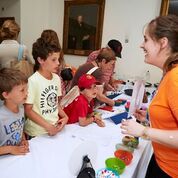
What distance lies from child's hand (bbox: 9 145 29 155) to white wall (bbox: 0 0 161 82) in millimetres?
2738

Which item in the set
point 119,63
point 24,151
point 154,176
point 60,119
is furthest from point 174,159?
point 119,63

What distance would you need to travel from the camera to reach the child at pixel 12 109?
115cm

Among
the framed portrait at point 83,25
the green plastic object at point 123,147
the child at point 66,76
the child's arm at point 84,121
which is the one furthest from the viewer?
the framed portrait at point 83,25

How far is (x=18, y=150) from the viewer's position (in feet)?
3.65

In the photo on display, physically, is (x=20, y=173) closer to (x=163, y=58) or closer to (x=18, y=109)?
(x=18, y=109)

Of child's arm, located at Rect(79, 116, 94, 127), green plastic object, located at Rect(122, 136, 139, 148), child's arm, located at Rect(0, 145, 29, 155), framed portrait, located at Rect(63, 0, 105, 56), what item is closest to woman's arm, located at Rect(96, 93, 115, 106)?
child's arm, located at Rect(79, 116, 94, 127)

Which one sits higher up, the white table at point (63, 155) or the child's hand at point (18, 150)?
the child's hand at point (18, 150)

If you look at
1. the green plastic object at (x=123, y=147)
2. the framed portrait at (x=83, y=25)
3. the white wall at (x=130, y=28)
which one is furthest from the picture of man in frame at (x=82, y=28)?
the green plastic object at (x=123, y=147)

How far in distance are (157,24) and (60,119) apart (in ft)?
3.05

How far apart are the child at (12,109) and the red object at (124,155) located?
19.3 inches

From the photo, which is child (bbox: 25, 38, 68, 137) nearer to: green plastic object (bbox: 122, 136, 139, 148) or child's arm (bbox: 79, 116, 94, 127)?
child's arm (bbox: 79, 116, 94, 127)

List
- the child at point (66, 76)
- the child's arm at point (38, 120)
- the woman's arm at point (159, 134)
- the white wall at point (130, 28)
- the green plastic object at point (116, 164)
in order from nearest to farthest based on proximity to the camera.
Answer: the woman's arm at point (159, 134) < the green plastic object at point (116, 164) < the child's arm at point (38, 120) < the child at point (66, 76) < the white wall at point (130, 28)

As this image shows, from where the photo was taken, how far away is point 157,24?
0.95 m

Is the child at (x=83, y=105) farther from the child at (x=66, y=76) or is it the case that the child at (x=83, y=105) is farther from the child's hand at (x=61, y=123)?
the child at (x=66, y=76)
